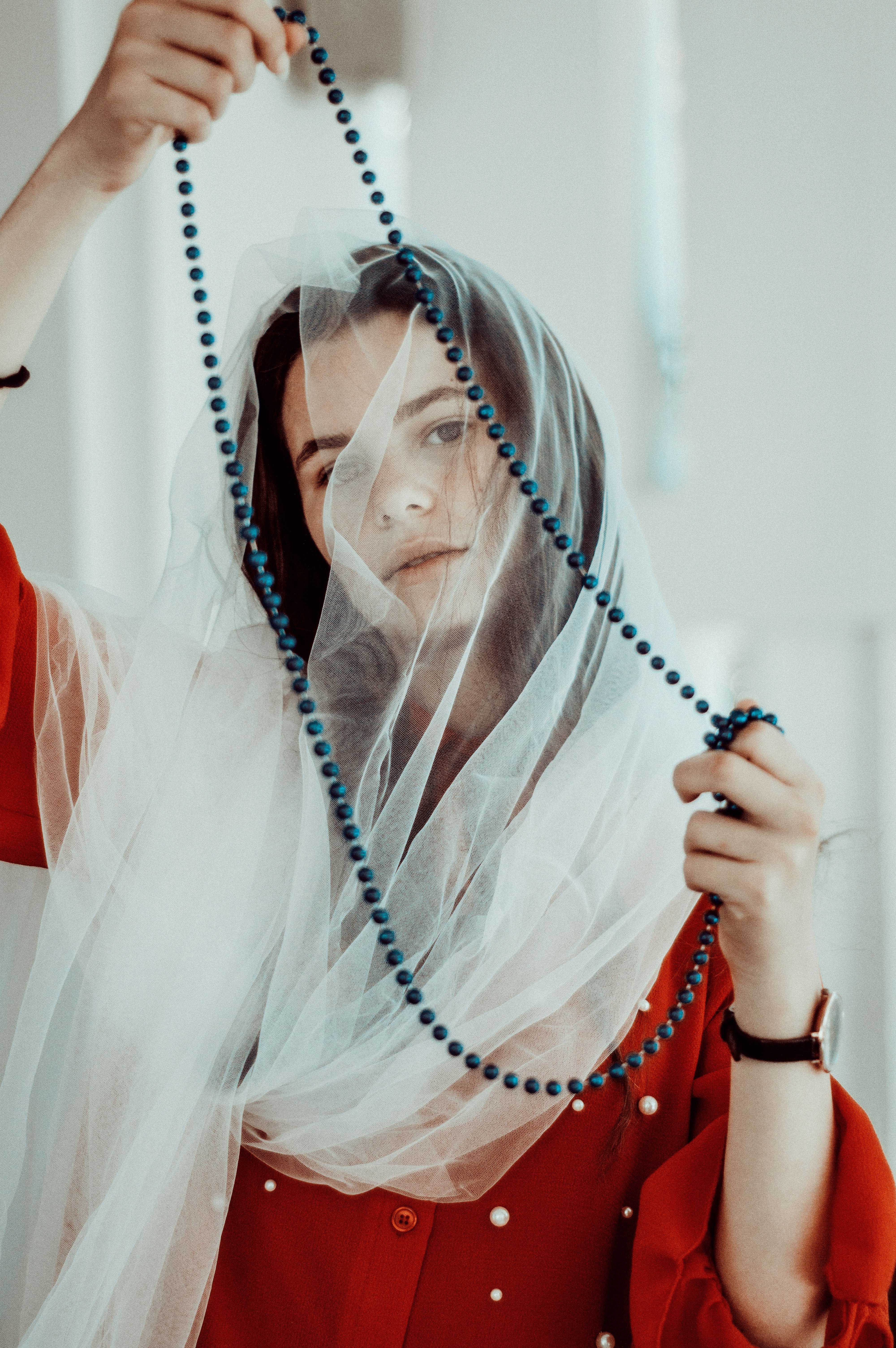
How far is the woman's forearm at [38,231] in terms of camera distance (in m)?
0.70

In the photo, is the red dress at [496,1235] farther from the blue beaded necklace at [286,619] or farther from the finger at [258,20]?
the finger at [258,20]

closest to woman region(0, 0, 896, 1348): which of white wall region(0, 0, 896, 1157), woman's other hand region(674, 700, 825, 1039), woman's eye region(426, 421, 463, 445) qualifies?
woman's eye region(426, 421, 463, 445)

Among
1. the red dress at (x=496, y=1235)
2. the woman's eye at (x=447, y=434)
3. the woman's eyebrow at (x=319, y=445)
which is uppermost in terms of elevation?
the woman's eye at (x=447, y=434)

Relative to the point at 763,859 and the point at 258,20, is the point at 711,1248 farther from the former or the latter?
the point at 258,20

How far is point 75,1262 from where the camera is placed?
25.4 inches

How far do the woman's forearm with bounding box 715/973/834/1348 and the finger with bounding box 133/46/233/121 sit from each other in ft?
2.06

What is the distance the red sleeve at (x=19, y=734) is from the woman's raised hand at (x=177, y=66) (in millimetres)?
290

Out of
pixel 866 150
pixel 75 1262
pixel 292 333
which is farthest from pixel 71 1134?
pixel 866 150

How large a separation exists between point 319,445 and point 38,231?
0.76 ft

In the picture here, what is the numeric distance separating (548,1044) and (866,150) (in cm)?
109

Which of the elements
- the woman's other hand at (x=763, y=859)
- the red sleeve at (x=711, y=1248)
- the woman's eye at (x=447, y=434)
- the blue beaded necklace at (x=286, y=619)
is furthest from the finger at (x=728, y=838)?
the woman's eye at (x=447, y=434)

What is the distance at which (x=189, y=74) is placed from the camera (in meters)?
0.64

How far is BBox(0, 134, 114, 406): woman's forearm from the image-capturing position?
70 cm

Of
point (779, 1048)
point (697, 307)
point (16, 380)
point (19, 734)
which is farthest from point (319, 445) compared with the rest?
point (697, 307)
